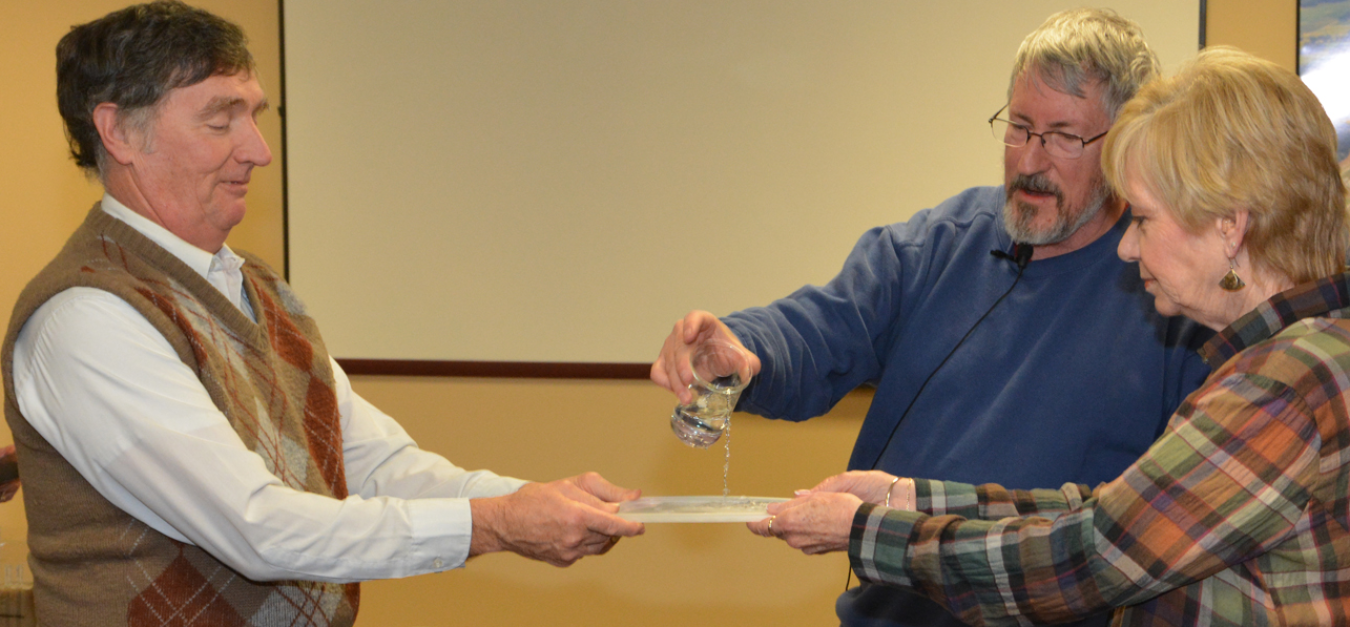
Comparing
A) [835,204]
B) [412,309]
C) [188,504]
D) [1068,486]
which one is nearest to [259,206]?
[412,309]

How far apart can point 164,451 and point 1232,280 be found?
4.80 feet

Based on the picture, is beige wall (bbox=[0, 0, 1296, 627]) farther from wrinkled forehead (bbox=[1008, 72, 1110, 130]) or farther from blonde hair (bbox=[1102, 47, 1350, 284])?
blonde hair (bbox=[1102, 47, 1350, 284])

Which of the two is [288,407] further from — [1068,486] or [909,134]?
[909,134]

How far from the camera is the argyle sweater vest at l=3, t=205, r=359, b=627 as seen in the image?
150cm

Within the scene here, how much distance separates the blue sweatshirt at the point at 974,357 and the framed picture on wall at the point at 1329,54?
1753mm

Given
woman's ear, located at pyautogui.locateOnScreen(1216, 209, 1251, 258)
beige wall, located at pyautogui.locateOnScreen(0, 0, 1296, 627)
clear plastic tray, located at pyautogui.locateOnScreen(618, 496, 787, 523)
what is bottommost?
beige wall, located at pyautogui.locateOnScreen(0, 0, 1296, 627)

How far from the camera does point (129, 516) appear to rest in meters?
1.51

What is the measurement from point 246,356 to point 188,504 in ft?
1.00

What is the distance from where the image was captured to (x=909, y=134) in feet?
11.3

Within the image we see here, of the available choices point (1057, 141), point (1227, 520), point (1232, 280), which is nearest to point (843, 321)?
point (1057, 141)

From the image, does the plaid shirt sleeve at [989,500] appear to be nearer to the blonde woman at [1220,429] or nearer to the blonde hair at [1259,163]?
the blonde woman at [1220,429]

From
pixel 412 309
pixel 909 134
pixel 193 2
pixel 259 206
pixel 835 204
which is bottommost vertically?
pixel 412 309

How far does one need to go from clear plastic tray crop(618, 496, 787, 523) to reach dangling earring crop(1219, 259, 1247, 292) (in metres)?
0.75

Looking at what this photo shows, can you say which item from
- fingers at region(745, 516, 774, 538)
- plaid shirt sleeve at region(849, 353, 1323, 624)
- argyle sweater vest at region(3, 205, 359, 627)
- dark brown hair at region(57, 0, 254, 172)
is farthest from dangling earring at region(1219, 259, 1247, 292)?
dark brown hair at region(57, 0, 254, 172)
